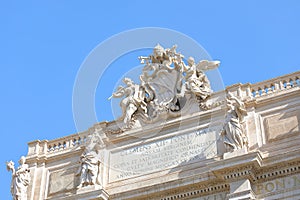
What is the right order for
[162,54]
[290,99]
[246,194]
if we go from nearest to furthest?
[246,194] < [290,99] < [162,54]

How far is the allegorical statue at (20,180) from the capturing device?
22297 mm

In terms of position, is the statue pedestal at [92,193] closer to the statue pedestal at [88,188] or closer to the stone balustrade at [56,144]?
the statue pedestal at [88,188]

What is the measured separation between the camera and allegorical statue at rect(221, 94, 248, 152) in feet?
64.9

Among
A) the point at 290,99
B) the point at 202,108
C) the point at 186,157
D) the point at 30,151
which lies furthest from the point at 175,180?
the point at 30,151

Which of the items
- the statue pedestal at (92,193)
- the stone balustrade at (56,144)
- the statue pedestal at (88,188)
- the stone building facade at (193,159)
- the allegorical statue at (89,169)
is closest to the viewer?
the stone building facade at (193,159)

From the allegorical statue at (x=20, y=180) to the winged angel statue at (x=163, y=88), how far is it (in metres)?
3.58

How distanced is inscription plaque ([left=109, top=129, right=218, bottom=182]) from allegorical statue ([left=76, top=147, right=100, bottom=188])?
1.58ft

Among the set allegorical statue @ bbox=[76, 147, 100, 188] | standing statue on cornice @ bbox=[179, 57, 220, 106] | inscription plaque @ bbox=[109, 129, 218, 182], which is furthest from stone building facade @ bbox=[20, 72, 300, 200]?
standing statue on cornice @ bbox=[179, 57, 220, 106]

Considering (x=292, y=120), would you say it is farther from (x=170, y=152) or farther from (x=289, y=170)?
(x=170, y=152)

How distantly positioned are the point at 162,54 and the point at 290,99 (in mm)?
4976

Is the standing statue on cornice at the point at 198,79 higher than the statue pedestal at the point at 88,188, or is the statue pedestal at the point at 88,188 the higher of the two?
the standing statue on cornice at the point at 198,79

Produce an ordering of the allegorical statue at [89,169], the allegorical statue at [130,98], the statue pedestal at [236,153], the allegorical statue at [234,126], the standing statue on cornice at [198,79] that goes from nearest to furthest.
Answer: the statue pedestal at [236,153], the allegorical statue at [234,126], the allegorical statue at [89,169], the standing statue on cornice at [198,79], the allegorical statue at [130,98]

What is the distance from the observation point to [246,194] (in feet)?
61.9

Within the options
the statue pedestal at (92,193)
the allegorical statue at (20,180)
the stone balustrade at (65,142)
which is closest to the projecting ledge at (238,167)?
the statue pedestal at (92,193)
